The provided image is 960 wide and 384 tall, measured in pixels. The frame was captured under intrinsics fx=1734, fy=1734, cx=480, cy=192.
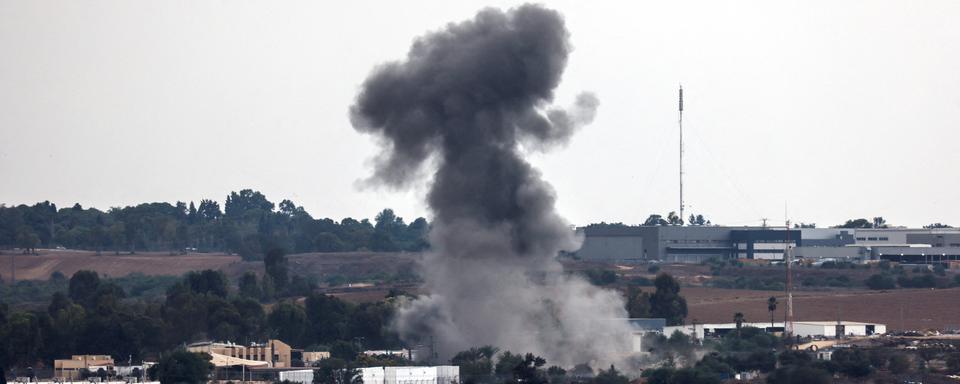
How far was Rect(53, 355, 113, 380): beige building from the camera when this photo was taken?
116875 mm

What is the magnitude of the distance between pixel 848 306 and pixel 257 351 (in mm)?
64863

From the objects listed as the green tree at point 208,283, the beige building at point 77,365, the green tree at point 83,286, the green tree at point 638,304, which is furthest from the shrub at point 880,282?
the beige building at point 77,365

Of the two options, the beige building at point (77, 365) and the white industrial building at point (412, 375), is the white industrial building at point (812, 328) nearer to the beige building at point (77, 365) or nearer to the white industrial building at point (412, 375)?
the white industrial building at point (412, 375)

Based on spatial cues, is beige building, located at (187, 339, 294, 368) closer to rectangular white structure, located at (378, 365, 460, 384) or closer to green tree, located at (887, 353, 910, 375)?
rectangular white structure, located at (378, 365, 460, 384)

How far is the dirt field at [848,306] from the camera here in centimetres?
15525

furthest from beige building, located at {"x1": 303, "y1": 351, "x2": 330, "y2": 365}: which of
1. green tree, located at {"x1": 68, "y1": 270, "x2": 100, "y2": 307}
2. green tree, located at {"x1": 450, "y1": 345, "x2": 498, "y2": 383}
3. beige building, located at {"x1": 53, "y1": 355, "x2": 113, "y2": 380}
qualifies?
green tree, located at {"x1": 68, "y1": 270, "x2": 100, "y2": 307}

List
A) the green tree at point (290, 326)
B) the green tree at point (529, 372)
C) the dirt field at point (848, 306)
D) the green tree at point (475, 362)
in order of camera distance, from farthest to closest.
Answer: the dirt field at point (848, 306), the green tree at point (290, 326), the green tree at point (475, 362), the green tree at point (529, 372)

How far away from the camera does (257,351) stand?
126 m

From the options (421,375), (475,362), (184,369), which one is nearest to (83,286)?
(184,369)

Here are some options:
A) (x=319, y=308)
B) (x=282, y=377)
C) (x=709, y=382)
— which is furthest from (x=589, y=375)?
(x=319, y=308)

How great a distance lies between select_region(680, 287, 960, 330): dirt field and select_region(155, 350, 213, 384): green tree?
183 ft

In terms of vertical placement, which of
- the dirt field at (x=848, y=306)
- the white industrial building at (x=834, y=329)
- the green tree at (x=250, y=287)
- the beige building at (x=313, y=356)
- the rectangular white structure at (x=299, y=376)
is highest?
the green tree at (x=250, y=287)

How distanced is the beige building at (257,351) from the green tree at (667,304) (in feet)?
113

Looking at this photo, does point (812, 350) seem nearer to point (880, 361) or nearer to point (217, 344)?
point (880, 361)
